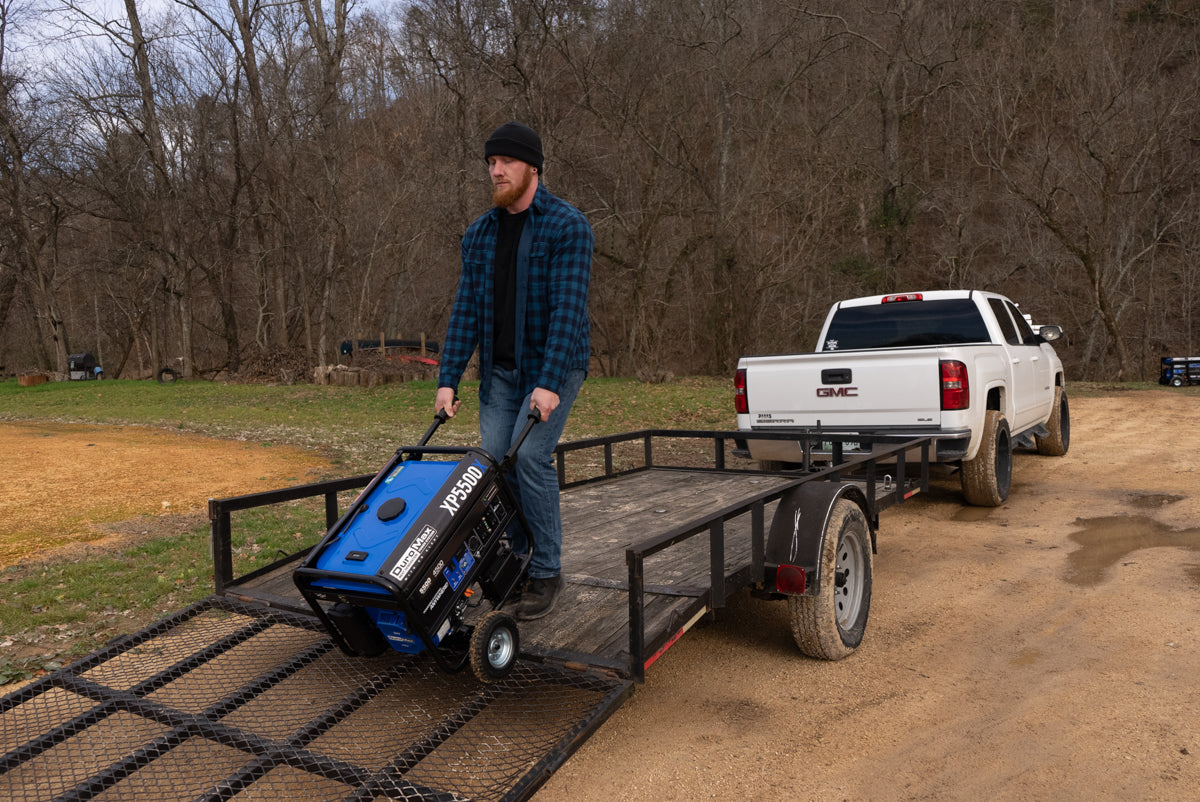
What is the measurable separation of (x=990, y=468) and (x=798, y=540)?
3696 mm

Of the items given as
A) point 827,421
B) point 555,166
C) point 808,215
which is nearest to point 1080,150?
point 808,215

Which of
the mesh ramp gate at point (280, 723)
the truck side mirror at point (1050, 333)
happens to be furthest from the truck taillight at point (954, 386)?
the mesh ramp gate at point (280, 723)

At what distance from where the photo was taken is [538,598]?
3.57 metres

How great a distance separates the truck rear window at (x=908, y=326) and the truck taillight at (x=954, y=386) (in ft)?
5.15

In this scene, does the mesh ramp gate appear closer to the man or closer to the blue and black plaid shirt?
the man

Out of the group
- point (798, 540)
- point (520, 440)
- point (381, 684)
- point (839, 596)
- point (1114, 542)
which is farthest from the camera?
point (1114, 542)

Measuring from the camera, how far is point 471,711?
284cm

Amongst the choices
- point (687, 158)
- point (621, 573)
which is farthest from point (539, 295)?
point (687, 158)

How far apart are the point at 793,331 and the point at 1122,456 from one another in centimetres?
1967

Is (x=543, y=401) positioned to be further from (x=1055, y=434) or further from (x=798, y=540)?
(x=1055, y=434)

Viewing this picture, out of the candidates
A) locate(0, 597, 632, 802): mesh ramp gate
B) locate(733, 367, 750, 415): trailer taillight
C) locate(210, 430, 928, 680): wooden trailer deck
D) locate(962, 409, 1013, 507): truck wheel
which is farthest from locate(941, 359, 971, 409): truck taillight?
locate(0, 597, 632, 802): mesh ramp gate

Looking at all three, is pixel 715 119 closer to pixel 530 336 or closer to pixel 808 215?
pixel 808 215

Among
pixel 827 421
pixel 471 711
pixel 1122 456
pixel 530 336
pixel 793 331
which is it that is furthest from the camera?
pixel 793 331

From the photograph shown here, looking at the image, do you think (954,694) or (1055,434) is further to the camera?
(1055,434)
